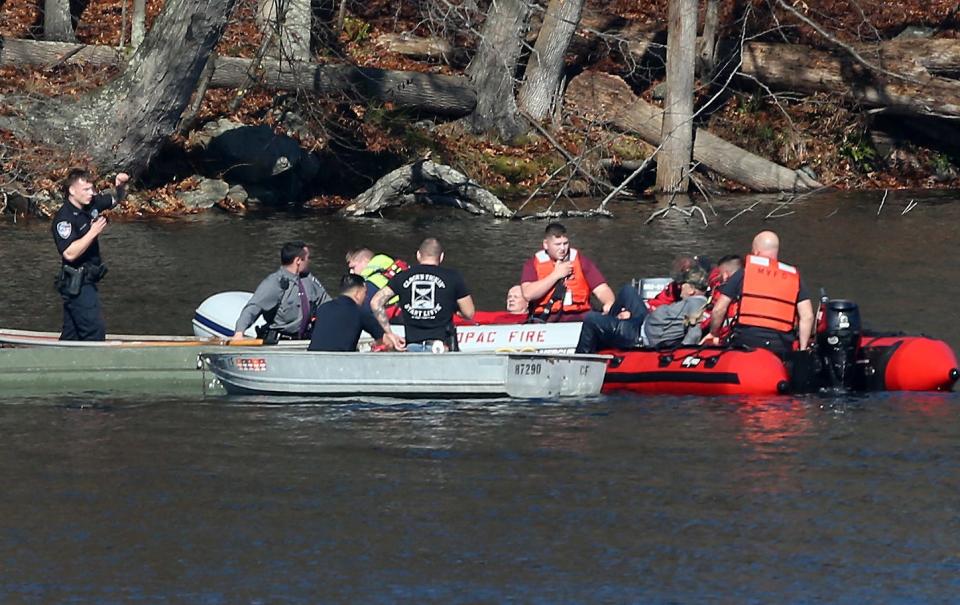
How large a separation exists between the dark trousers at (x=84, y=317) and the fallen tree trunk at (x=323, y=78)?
10.9 metres

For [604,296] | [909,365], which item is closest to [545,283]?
[604,296]

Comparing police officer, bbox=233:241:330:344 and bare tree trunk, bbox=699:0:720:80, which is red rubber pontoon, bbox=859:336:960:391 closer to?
police officer, bbox=233:241:330:344

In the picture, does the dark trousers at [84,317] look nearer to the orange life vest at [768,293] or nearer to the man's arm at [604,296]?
A: the man's arm at [604,296]

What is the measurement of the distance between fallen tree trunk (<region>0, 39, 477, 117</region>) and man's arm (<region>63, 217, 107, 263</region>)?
37.0 ft

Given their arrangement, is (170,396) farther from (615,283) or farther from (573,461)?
(615,283)

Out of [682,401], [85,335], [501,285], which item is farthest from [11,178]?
[682,401]

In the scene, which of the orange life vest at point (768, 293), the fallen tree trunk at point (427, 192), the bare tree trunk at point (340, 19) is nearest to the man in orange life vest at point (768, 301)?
the orange life vest at point (768, 293)

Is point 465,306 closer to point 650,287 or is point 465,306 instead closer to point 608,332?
point 608,332

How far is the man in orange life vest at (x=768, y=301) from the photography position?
500 inches

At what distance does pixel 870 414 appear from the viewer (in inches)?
472

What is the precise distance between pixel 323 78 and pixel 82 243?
13.6 m

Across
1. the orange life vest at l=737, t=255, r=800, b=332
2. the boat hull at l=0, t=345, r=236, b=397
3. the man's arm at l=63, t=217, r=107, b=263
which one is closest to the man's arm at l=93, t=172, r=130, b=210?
the man's arm at l=63, t=217, r=107, b=263

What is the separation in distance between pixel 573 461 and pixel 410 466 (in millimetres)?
1059

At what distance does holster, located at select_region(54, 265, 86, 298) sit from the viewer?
42.3 feet
